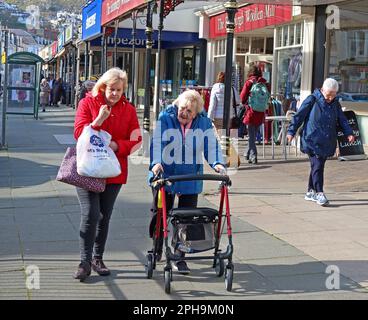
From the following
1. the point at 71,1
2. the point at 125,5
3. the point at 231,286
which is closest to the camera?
the point at 231,286

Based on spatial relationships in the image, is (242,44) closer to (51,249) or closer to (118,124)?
(51,249)

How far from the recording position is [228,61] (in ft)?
33.0

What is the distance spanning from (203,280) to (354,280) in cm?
134

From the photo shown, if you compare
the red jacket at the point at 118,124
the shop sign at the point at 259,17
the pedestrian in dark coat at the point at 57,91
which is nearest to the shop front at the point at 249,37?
the shop sign at the point at 259,17

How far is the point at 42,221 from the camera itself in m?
8.09

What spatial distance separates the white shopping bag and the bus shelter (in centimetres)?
2062

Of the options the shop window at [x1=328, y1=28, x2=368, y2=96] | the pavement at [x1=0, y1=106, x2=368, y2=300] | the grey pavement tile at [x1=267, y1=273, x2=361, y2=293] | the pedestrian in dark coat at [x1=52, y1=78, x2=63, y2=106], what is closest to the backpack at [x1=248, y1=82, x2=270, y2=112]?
the pavement at [x1=0, y1=106, x2=368, y2=300]

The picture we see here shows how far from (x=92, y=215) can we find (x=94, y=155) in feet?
1.78

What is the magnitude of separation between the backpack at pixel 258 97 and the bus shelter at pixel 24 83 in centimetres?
1455

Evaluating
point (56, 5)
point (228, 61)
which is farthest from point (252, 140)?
point (56, 5)

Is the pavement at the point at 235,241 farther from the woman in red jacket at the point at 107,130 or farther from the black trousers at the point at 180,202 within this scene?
the black trousers at the point at 180,202

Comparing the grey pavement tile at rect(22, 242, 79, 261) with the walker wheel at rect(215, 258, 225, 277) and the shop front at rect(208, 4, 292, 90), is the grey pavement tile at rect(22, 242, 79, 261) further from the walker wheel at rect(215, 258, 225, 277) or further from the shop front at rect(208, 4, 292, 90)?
the shop front at rect(208, 4, 292, 90)
